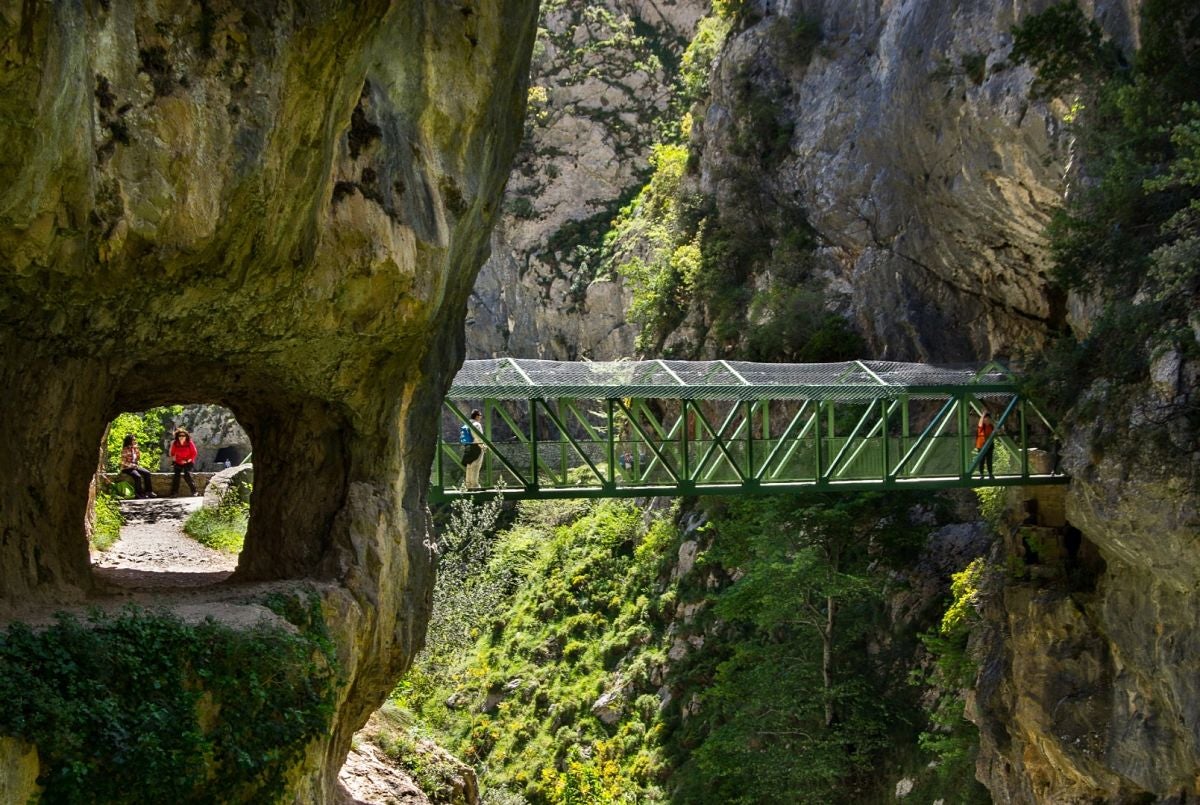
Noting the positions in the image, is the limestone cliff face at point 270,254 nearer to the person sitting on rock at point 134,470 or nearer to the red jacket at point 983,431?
the person sitting on rock at point 134,470

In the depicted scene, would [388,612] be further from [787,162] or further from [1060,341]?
[787,162]

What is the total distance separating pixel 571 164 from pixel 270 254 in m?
44.6

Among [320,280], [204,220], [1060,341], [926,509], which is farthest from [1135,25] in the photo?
[204,220]

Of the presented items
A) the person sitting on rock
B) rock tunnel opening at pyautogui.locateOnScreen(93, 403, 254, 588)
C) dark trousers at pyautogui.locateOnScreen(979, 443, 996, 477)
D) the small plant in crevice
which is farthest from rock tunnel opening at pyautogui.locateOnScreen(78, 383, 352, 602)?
the small plant in crevice

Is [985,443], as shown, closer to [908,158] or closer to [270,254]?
[908,158]

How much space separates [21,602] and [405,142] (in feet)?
17.2

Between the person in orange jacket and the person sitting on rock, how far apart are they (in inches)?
553

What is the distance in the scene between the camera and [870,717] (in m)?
25.6

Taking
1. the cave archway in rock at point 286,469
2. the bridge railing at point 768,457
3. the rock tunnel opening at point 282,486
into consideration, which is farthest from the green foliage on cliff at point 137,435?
the cave archway in rock at point 286,469

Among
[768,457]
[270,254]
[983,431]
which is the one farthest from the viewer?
[983,431]

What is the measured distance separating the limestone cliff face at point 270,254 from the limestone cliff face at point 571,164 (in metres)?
34.8

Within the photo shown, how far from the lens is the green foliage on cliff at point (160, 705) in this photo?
8727mm

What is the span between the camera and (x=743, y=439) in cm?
1995

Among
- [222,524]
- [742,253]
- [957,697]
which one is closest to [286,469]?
[222,524]
